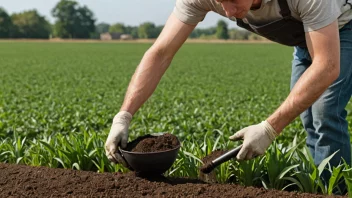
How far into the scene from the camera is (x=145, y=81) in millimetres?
3602

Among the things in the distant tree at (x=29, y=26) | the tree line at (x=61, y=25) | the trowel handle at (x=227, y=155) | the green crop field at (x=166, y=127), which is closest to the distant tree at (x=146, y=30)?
the tree line at (x=61, y=25)

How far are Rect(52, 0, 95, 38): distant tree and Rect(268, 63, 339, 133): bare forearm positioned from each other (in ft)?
383

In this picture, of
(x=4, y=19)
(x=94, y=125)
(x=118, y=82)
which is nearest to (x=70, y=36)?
(x=4, y=19)

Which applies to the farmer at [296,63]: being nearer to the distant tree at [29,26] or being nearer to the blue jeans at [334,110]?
the blue jeans at [334,110]

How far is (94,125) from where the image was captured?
8203 millimetres

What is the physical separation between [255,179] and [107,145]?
3.29 feet

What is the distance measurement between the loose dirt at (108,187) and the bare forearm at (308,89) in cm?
48

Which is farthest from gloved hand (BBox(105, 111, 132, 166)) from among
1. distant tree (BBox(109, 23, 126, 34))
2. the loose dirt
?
distant tree (BBox(109, 23, 126, 34))

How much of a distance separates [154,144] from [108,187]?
0.41m

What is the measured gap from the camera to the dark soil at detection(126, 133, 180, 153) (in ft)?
10.9

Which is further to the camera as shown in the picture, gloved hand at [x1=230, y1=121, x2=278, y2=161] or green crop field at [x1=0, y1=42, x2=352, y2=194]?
green crop field at [x1=0, y1=42, x2=352, y2=194]

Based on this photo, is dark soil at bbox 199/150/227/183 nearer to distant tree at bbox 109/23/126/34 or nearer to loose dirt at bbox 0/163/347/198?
loose dirt at bbox 0/163/347/198

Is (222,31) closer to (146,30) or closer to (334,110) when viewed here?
(146,30)

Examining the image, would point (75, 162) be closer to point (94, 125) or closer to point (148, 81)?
point (148, 81)
